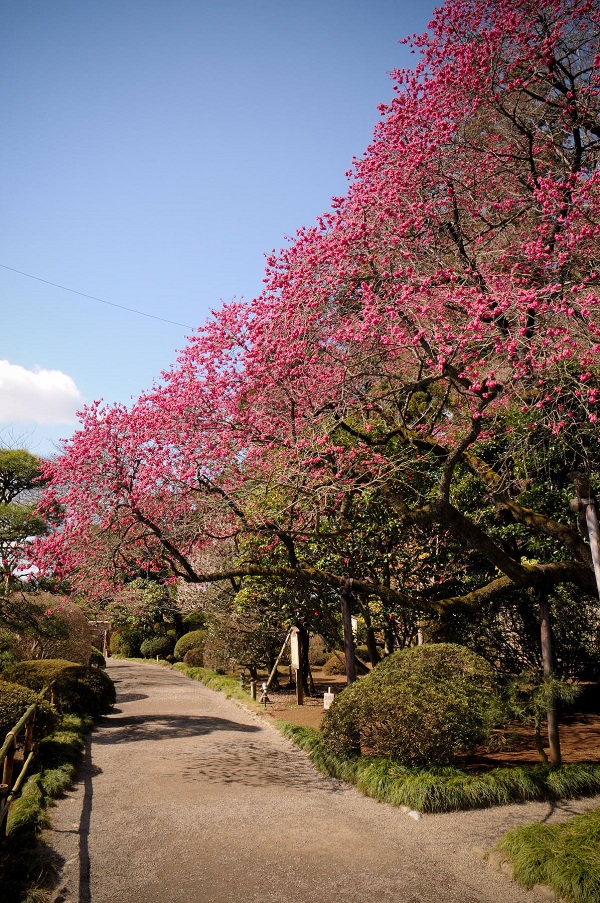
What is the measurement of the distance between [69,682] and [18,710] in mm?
4865

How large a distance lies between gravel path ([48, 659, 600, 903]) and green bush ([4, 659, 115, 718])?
3.82 m

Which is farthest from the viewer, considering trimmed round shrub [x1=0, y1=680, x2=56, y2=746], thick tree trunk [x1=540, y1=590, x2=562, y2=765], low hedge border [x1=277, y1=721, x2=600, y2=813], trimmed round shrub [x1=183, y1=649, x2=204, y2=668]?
trimmed round shrub [x1=183, y1=649, x2=204, y2=668]

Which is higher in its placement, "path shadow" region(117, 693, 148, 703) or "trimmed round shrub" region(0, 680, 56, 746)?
"trimmed round shrub" region(0, 680, 56, 746)

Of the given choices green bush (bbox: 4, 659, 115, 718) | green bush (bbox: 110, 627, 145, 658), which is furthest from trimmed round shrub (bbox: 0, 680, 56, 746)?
green bush (bbox: 110, 627, 145, 658)

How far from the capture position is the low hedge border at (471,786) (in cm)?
709

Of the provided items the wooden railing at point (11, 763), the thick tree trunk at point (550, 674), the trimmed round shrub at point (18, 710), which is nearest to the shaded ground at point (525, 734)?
the thick tree trunk at point (550, 674)

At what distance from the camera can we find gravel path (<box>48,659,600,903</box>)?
511 centimetres

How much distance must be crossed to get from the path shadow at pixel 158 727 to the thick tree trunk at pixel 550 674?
22.7 feet

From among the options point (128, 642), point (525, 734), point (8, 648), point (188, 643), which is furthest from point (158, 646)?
point (525, 734)

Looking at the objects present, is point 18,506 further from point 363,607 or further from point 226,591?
point 363,607

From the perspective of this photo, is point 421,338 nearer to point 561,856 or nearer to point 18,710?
point 561,856

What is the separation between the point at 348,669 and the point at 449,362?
6.59 meters

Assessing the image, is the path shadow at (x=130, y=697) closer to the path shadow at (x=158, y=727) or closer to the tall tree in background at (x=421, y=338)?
the path shadow at (x=158, y=727)

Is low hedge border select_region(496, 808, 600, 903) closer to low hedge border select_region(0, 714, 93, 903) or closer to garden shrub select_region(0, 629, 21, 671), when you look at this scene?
low hedge border select_region(0, 714, 93, 903)
